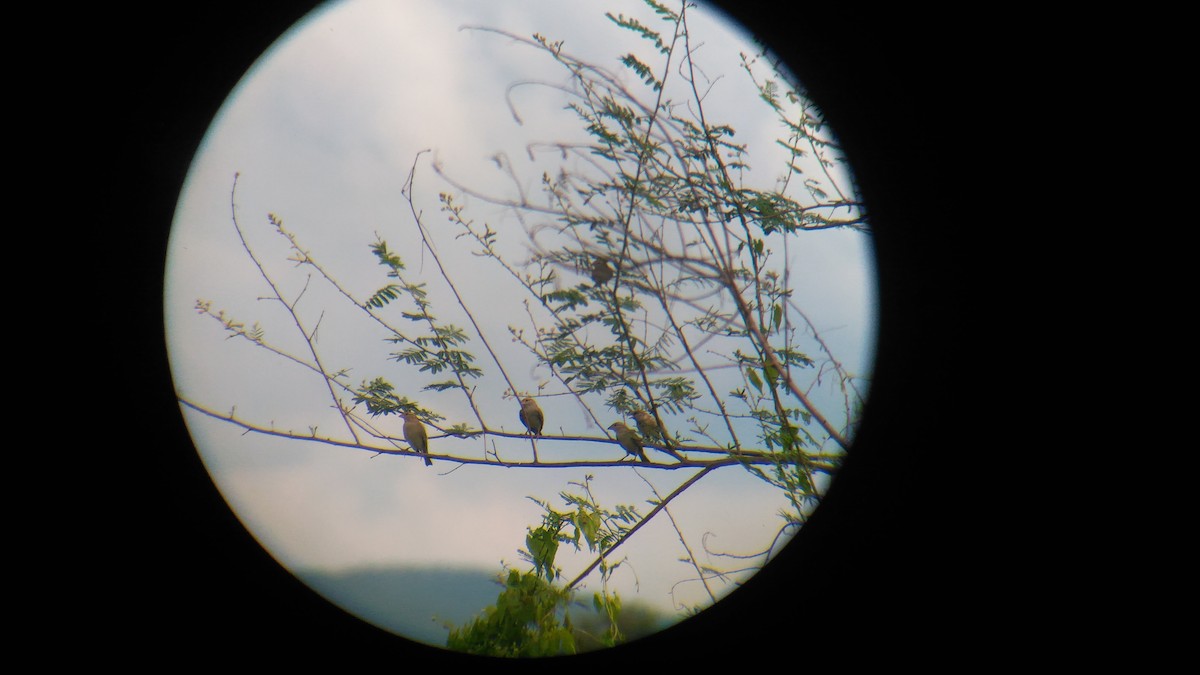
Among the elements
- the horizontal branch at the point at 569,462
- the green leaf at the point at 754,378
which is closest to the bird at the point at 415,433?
the horizontal branch at the point at 569,462

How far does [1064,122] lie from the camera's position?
57.0 inches

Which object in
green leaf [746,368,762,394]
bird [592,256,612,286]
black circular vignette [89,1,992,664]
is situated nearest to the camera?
black circular vignette [89,1,992,664]

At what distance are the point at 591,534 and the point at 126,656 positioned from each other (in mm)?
1231

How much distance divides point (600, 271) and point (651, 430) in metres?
0.56

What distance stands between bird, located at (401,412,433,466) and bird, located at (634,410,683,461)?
0.72 m

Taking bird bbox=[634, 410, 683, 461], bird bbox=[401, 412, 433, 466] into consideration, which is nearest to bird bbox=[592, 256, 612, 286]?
bird bbox=[634, 410, 683, 461]

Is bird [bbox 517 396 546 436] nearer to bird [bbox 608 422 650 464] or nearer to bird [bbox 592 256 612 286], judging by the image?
bird [bbox 608 422 650 464]

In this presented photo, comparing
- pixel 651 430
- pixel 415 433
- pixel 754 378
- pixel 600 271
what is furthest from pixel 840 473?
pixel 415 433

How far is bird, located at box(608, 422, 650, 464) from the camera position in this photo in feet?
6.78

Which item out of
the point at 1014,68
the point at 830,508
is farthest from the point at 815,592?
Result: the point at 1014,68

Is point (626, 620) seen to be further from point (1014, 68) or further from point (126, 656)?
point (1014, 68)

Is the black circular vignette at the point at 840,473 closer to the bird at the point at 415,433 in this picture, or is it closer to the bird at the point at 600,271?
the bird at the point at 415,433

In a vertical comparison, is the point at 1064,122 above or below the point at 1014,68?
below

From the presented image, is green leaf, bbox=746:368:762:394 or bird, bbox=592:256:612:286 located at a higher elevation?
bird, bbox=592:256:612:286
